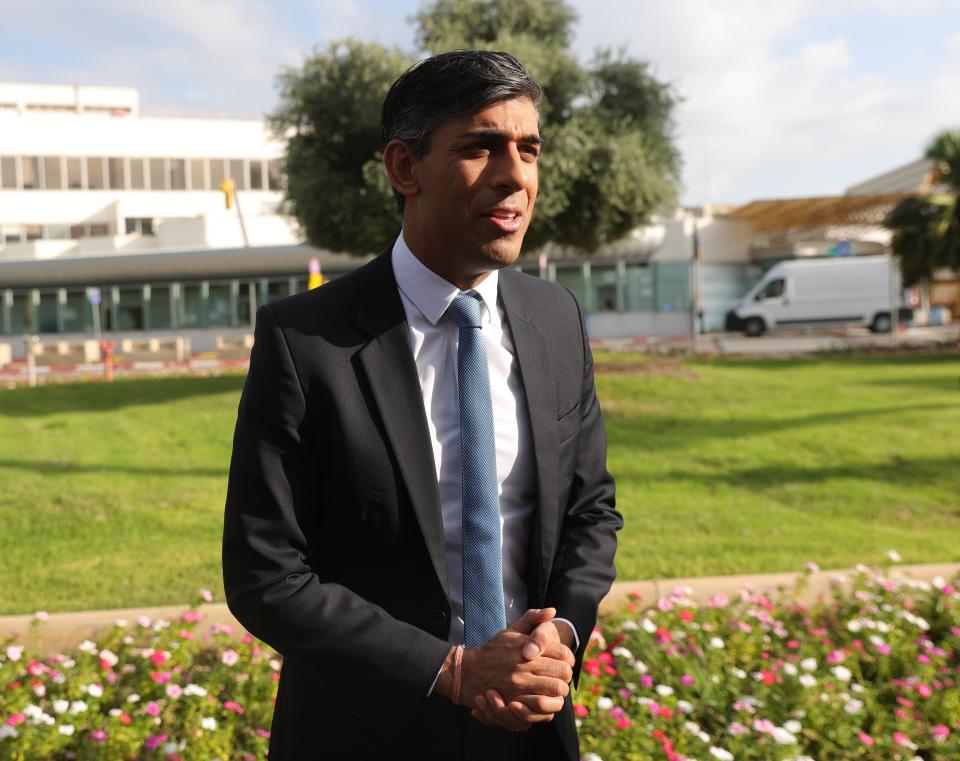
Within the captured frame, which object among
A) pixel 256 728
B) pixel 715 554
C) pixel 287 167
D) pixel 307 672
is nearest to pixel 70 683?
pixel 256 728

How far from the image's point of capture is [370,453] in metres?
1.68

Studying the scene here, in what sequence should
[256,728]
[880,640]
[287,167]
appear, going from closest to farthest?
[256,728], [880,640], [287,167]

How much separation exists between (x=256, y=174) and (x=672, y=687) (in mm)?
51122

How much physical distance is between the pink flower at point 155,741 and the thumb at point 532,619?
218cm

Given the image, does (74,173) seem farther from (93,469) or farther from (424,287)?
(424,287)

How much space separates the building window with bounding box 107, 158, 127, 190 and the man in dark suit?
2046 inches

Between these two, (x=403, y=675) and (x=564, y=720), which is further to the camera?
(x=564, y=720)

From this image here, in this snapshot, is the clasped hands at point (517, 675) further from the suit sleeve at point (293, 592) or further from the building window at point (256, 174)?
the building window at point (256, 174)

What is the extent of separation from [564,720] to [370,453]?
628 millimetres

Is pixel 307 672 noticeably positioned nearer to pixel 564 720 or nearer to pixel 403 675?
pixel 403 675

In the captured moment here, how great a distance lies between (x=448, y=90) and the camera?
1.68 metres

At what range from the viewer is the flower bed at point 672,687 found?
3471mm

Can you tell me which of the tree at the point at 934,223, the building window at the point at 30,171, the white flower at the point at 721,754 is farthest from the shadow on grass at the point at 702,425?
the building window at the point at 30,171

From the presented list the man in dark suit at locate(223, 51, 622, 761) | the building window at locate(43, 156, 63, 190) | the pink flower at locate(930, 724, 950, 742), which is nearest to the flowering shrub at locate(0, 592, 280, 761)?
the man in dark suit at locate(223, 51, 622, 761)
